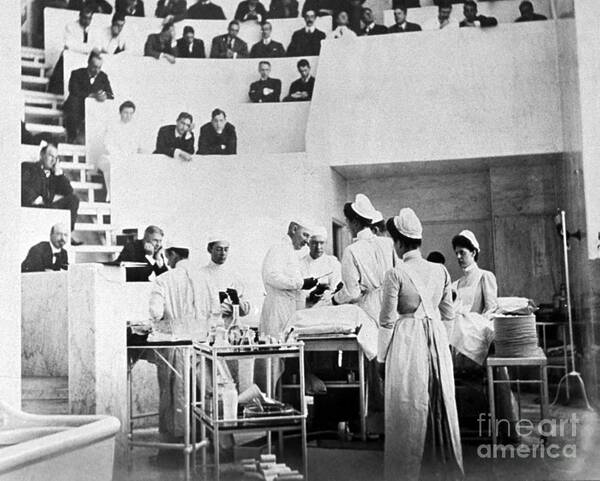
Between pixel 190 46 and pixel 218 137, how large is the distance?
0.72 metres

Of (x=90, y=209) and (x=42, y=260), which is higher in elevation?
(x=90, y=209)

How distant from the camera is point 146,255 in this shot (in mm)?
5984

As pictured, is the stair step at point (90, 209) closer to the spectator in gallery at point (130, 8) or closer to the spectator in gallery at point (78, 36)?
the spectator in gallery at point (78, 36)

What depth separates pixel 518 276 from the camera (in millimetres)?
5457

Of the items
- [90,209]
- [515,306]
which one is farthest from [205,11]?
[515,306]

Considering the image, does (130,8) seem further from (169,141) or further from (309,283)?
(309,283)

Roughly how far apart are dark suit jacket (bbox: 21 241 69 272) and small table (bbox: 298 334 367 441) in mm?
1788

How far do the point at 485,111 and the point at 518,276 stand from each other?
1.11 metres

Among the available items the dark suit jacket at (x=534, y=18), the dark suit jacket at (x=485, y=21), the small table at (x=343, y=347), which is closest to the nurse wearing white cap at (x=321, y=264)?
the small table at (x=343, y=347)

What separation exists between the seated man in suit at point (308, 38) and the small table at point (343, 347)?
1991 millimetres

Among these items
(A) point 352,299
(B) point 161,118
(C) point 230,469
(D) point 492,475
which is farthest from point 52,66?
(D) point 492,475

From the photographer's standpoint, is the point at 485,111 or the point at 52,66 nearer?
the point at 485,111

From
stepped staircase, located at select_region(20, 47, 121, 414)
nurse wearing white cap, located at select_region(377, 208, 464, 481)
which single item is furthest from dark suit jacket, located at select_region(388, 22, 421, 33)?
stepped staircase, located at select_region(20, 47, 121, 414)

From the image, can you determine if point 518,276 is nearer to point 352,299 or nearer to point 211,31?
point 352,299
